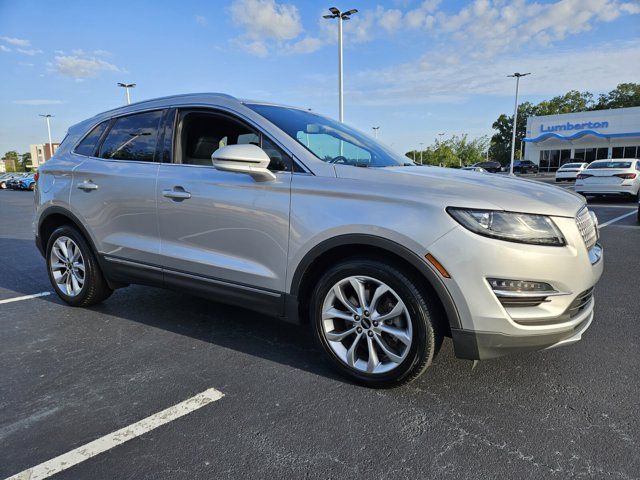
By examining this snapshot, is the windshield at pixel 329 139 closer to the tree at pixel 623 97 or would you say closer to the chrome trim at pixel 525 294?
the chrome trim at pixel 525 294

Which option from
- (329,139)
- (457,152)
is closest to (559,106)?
(457,152)

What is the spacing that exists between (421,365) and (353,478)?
0.80 meters

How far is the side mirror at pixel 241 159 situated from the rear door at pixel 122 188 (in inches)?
38.9

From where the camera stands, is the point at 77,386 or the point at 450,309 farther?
the point at 77,386

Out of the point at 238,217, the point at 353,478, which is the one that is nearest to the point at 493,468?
the point at 353,478

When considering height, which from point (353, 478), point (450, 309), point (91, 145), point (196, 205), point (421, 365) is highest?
point (91, 145)

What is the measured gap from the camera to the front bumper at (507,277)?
7.53ft

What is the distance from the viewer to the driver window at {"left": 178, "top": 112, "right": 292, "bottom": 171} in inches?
136

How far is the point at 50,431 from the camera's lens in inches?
92.7

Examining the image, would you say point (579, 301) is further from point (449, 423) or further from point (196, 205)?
point (196, 205)

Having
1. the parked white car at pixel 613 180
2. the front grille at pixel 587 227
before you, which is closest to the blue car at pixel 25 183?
the parked white car at pixel 613 180

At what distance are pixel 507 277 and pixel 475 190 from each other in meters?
0.50

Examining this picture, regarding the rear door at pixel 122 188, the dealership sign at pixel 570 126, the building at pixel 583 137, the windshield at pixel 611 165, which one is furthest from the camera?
the dealership sign at pixel 570 126

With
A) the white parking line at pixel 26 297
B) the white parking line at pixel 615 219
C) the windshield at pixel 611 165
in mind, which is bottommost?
the white parking line at pixel 26 297
